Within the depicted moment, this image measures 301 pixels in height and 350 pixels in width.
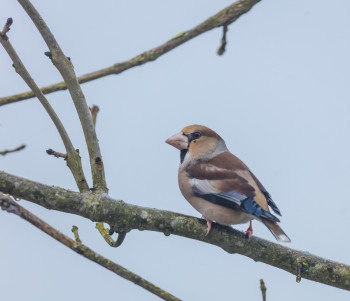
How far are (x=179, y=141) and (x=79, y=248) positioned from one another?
3.04m

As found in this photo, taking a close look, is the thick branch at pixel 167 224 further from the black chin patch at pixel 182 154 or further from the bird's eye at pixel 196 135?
the bird's eye at pixel 196 135

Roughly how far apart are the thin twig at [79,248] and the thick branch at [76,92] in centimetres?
119

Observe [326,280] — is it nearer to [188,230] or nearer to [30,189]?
[188,230]

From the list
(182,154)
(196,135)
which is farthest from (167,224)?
(196,135)

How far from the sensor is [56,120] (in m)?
5.07

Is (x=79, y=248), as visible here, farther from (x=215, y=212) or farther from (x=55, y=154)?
(x=215, y=212)

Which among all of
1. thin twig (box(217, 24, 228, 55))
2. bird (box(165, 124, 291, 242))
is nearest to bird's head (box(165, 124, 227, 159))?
bird (box(165, 124, 291, 242))

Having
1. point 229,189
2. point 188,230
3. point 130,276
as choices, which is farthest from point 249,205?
point 130,276

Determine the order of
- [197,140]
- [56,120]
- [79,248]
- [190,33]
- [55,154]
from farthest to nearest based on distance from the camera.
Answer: [197,140]
[55,154]
[56,120]
[190,33]
[79,248]

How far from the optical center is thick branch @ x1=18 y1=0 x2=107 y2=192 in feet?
15.3

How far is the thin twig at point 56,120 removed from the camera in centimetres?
469

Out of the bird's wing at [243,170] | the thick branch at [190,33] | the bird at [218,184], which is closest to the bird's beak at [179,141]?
the bird at [218,184]

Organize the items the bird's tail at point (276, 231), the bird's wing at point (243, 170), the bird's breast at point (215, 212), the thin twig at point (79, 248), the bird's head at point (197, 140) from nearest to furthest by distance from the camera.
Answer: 1. the thin twig at point (79, 248)
2. the bird's tail at point (276, 231)
3. the bird's breast at point (215, 212)
4. the bird's wing at point (243, 170)
5. the bird's head at point (197, 140)

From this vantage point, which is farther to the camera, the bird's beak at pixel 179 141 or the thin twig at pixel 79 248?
the bird's beak at pixel 179 141
